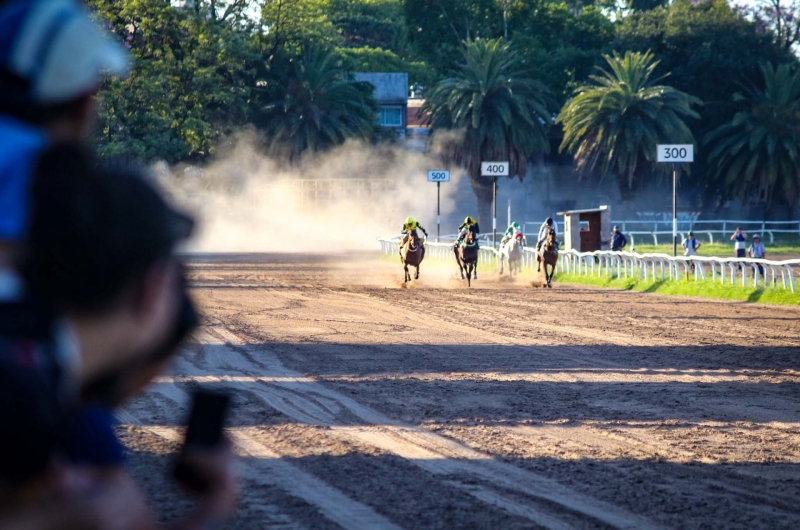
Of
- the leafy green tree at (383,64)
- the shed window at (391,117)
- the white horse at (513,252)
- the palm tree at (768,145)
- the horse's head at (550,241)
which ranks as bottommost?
the white horse at (513,252)

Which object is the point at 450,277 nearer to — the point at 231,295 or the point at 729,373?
the point at 231,295

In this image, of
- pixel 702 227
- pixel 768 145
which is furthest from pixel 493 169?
pixel 702 227

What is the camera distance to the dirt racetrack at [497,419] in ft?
20.4

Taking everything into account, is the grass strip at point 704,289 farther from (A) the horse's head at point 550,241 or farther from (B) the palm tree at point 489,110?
(B) the palm tree at point 489,110

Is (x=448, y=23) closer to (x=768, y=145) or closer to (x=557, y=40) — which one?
(x=557, y=40)

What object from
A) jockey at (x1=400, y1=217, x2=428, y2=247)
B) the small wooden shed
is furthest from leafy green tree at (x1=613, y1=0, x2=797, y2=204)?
jockey at (x1=400, y1=217, x2=428, y2=247)

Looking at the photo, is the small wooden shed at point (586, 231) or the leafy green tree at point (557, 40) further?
the leafy green tree at point (557, 40)

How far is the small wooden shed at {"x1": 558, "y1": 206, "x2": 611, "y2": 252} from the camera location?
36.3m

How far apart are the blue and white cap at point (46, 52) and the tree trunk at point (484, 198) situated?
193 feet

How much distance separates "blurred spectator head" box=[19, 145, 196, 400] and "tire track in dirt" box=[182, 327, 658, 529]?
4541 millimetres

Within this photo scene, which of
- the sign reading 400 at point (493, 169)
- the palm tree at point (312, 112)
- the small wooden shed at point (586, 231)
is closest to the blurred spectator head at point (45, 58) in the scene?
the sign reading 400 at point (493, 169)

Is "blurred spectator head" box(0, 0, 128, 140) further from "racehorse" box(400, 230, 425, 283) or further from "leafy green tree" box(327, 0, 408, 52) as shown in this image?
"leafy green tree" box(327, 0, 408, 52)

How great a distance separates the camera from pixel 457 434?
855 cm

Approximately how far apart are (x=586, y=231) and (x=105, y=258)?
122ft
